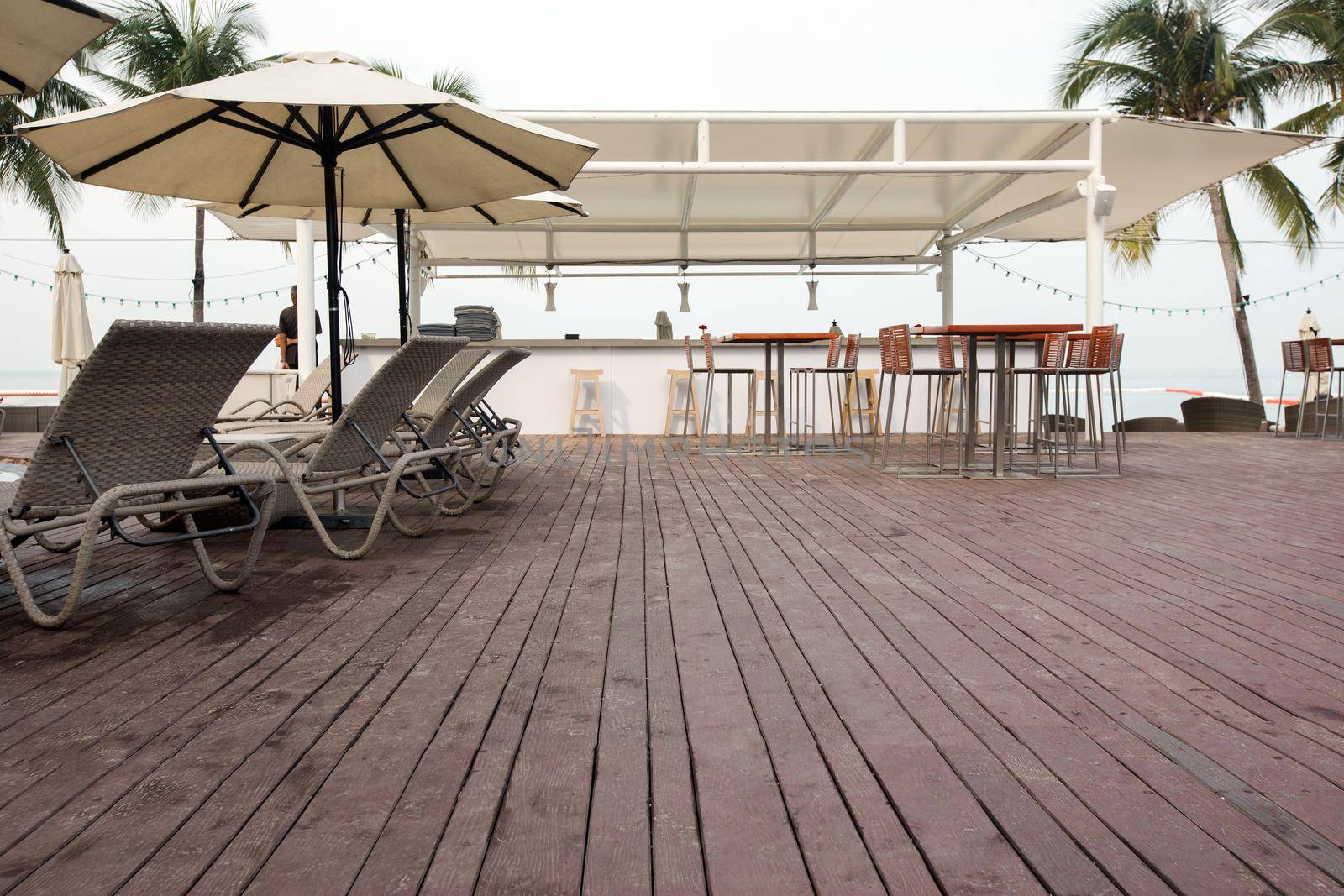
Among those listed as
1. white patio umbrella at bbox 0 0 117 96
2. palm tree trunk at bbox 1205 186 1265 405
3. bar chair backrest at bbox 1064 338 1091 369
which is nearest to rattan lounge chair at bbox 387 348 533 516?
white patio umbrella at bbox 0 0 117 96

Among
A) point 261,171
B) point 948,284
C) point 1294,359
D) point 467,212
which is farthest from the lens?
point 948,284

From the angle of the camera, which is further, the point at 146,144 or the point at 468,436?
the point at 468,436

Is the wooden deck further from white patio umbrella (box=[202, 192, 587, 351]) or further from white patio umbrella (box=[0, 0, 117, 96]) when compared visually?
white patio umbrella (box=[202, 192, 587, 351])

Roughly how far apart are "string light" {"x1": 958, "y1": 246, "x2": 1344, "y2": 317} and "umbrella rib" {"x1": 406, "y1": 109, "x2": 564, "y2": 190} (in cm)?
940

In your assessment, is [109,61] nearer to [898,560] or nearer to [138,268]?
[138,268]

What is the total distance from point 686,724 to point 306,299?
8.24 metres

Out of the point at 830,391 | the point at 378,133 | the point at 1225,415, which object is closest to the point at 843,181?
the point at 830,391

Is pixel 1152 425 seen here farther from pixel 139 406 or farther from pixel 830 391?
pixel 139 406

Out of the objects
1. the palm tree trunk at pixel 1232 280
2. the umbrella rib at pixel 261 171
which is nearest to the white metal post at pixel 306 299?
the umbrella rib at pixel 261 171

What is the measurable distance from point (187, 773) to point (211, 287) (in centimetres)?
2053

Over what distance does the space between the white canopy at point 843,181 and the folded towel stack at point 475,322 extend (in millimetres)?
1242

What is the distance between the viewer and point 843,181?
31.9 ft

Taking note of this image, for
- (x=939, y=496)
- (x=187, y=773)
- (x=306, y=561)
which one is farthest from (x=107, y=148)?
(x=939, y=496)

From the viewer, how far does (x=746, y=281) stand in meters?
13.5
